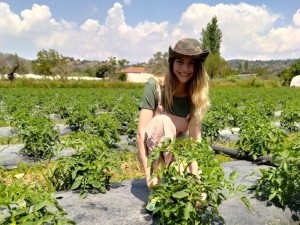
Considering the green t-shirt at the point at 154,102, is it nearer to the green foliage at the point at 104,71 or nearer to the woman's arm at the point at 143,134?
the woman's arm at the point at 143,134

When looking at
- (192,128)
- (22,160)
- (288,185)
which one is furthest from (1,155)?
(288,185)

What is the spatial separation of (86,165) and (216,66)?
44119 mm

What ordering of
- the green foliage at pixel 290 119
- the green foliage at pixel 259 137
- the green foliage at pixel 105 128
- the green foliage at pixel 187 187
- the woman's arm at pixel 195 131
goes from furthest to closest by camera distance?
the green foliage at pixel 290 119, the green foliage at pixel 105 128, the green foliage at pixel 259 137, the woman's arm at pixel 195 131, the green foliage at pixel 187 187

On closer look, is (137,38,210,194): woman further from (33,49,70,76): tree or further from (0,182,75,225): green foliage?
(33,49,70,76): tree

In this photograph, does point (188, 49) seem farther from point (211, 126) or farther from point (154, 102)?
point (211, 126)

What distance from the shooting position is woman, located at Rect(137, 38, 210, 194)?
2523mm

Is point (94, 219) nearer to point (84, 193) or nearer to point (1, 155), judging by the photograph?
point (84, 193)

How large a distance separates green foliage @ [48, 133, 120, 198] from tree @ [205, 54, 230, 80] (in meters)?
42.2

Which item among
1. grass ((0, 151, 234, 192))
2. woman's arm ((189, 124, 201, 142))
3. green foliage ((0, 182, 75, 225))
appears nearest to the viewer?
green foliage ((0, 182, 75, 225))

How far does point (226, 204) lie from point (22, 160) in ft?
9.81

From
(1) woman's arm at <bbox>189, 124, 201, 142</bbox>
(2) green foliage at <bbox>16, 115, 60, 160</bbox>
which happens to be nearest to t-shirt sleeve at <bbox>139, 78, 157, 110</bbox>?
(1) woman's arm at <bbox>189, 124, 201, 142</bbox>

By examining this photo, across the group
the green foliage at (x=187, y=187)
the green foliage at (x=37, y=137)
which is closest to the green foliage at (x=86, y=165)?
the green foliage at (x=187, y=187)

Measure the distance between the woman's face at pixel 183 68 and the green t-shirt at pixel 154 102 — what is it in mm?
221

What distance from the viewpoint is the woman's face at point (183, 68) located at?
2.60m
